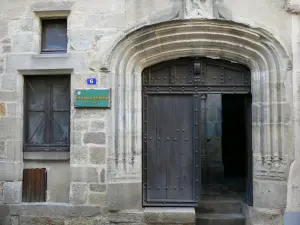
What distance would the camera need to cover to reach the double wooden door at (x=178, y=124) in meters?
5.27

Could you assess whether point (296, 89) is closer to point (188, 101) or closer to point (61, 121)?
point (188, 101)

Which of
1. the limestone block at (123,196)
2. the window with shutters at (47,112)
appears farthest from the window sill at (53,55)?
the limestone block at (123,196)

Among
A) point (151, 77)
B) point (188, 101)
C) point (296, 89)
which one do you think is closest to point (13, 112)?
point (151, 77)

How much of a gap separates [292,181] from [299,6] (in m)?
2.44

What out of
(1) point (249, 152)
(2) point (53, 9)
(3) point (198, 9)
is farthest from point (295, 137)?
(2) point (53, 9)

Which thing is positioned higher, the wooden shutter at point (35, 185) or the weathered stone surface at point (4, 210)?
the wooden shutter at point (35, 185)

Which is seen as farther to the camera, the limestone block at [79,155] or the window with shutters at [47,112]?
the window with shutters at [47,112]

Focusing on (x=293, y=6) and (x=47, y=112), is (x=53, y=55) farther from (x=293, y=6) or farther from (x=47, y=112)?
(x=293, y=6)

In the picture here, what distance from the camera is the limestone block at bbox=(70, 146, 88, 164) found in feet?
16.3

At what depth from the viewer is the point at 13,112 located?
16.7ft

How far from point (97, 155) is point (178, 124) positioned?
4.37 ft

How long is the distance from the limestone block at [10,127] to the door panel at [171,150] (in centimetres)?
197

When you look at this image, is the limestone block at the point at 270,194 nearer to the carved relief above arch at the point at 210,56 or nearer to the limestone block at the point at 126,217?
the carved relief above arch at the point at 210,56

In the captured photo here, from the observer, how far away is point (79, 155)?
498 centimetres
